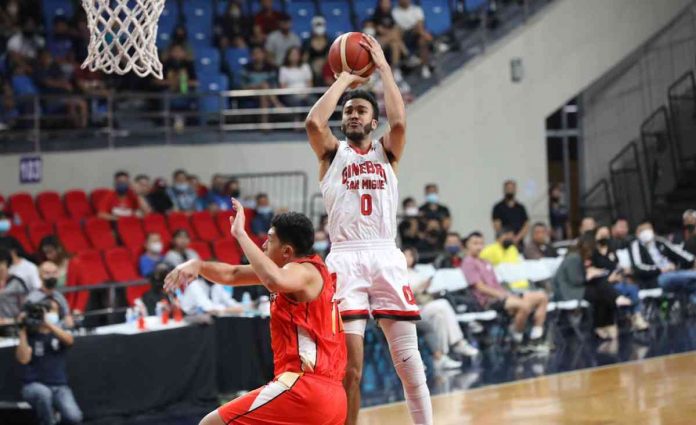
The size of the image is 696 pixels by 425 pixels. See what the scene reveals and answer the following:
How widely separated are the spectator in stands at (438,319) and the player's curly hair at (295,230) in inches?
263

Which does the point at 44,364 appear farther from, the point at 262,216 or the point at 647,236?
the point at 647,236

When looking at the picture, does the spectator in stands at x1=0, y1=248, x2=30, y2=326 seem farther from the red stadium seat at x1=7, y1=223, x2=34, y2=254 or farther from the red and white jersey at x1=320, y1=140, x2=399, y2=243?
the red and white jersey at x1=320, y1=140, x2=399, y2=243

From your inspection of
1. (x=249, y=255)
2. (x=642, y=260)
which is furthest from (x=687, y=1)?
(x=249, y=255)

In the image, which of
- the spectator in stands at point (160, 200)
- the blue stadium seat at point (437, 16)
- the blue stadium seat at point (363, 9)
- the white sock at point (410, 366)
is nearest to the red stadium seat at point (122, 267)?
the spectator in stands at point (160, 200)

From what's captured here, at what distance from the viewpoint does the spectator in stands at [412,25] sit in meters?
18.7

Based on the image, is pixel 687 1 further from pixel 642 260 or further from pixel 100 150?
pixel 100 150

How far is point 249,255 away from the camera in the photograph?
17.0 ft

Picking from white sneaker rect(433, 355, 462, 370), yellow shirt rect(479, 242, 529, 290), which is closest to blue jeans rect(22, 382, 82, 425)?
white sneaker rect(433, 355, 462, 370)

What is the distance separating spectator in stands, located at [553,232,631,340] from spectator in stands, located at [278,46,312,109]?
17.3 ft

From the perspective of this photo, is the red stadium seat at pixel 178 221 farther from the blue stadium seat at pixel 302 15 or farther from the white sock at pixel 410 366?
the white sock at pixel 410 366

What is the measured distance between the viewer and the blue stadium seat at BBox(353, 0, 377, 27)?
64.2 ft

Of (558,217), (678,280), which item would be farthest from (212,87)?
(678,280)

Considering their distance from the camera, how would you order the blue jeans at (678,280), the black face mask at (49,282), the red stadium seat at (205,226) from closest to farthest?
the black face mask at (49,282) → the blue jeans at (678,280) → the red stadium seat at (205,226)

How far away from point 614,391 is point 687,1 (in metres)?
11.9
